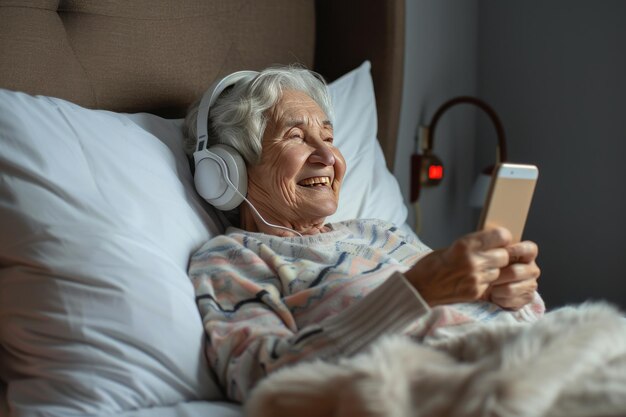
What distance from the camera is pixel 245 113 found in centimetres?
136

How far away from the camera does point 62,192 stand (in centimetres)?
100

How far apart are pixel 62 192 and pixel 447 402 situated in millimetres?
601

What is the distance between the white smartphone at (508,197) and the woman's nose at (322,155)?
15.3 inches

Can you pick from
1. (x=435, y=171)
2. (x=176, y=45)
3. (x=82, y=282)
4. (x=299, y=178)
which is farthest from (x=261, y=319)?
(x=435, y=171)

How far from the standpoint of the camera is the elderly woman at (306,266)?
3.14ft

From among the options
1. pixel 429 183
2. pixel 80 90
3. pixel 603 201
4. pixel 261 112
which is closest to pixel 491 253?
pixel 261 112

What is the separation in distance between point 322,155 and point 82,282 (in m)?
0.54

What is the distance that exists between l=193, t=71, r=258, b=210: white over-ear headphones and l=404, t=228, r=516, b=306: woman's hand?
446mm

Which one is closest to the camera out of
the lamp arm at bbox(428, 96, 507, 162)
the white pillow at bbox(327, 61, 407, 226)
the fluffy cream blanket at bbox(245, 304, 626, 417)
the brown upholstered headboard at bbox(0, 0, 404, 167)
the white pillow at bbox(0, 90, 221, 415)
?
the fluffy cream blanket at bbox(245, 304, 626, 417)

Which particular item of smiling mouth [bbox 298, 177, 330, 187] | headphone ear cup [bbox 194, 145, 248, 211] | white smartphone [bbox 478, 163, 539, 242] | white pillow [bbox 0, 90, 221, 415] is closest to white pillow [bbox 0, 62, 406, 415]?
white pillow [bbox 0, 90, 221, 415]

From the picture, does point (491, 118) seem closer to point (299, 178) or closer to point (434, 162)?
point (434, 162)

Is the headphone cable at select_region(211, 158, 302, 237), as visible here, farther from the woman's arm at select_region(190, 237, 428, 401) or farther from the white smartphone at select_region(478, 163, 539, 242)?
the white smartphone at select_region(478, 163, 539, 242)

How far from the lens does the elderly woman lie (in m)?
0.96

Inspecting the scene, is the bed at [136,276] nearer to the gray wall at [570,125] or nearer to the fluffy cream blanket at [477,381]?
the fluffy cream blanket at [477,381]
